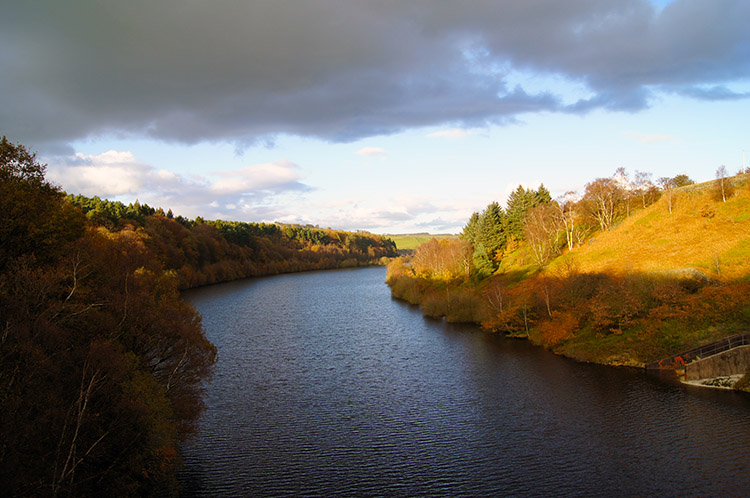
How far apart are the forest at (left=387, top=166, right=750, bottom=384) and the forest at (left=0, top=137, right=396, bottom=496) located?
3863 cm

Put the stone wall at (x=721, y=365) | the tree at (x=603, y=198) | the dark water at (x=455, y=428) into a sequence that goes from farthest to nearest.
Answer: the tree at (x=603, y=198) → the stone wall at (x=721, y=365) → the dark water at (x=455, y=428)

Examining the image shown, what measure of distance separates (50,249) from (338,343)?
34.6 metres

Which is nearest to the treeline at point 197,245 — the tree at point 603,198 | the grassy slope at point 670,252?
the grassy slope at point 670,252

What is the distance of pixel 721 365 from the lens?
113ft

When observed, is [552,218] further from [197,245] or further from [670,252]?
[197,245]

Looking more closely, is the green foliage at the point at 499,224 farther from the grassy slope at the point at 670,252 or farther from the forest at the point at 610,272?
the grassy slope at the point at 670,252

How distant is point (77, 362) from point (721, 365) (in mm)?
43500

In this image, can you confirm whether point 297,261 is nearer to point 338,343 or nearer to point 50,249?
point 338,343

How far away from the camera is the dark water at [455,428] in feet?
73.7

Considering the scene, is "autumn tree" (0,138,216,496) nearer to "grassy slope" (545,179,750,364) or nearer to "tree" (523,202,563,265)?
"grassy slope" (545,179,750,364)

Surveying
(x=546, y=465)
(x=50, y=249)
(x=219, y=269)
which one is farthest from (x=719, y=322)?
(x=219, y=269)

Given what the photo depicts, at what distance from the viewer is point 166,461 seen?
21797 millimetres

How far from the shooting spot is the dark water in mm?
22469

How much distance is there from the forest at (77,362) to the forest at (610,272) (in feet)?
127
